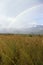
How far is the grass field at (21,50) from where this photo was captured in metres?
2.13

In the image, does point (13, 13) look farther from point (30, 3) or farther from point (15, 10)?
point (30, 3)

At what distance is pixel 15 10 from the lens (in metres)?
2.37

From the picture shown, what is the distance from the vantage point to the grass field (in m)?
2.13

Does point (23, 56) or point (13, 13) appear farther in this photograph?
point (13, 13)

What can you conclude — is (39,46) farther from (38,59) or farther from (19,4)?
(19,4)

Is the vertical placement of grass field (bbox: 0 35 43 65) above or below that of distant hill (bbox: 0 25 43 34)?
below

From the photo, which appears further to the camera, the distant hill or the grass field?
the distant hill

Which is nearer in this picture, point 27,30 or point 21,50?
point 21,50

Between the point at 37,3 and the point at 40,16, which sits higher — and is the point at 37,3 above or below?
above

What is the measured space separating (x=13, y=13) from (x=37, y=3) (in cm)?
30

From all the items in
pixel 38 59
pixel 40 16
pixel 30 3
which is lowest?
pixel 38 59

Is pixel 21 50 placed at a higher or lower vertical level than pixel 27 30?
lower

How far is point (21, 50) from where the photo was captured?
218 cm

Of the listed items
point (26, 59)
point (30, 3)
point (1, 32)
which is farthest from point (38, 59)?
point (30, 3)
